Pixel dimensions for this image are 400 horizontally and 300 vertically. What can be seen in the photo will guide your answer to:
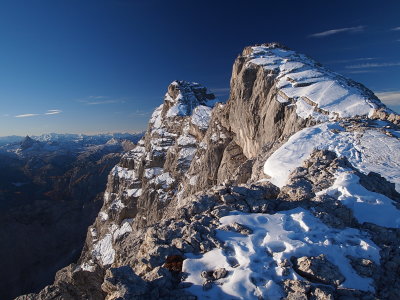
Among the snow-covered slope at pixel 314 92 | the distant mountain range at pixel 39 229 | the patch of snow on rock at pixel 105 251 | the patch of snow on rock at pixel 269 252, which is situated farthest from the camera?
the distant mountain range at pixel 39 229

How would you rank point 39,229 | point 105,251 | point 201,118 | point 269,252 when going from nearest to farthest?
point 269,252 → point 105,251 → point 201,118 → point 39,229

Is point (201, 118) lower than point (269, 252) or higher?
higher

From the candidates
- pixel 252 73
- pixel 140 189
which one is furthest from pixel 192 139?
pixel 252 73

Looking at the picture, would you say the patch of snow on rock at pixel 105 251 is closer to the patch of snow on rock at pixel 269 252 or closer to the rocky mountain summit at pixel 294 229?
the rocky mountain summit at pixel 294 229

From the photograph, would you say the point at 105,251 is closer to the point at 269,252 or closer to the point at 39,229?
the point at 269,252

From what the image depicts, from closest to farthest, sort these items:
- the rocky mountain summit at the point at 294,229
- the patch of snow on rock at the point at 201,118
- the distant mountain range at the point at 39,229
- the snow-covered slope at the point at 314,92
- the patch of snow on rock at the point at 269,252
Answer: the patch of snow on rock at the point at 269,252 → the rocky mountain summit at the point at 294,229 → the snow-covered slope at the point at 314,92 → the patch of snow on rock at the point at 201,118 → the distant mountain range at the point at 39,229

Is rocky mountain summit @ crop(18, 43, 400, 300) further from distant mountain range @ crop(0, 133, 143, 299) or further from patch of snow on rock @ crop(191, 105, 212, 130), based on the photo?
distant mountain range @ crop(0, 133, 143, 299)

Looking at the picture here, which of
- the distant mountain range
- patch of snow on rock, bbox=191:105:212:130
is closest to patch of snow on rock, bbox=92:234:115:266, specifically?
patch of snow on rock, bbox=191:105:212:130

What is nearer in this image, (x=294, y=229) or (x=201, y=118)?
(x=294, y=229)

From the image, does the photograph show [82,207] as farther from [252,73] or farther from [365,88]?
[365,88]

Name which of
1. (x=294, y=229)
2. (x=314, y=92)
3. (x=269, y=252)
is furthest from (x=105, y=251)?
(x=269, y=252)

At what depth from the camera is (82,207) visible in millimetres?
138875

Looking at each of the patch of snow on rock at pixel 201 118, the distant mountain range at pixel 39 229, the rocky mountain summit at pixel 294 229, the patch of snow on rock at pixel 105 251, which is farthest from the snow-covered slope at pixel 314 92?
the distant mountain range at pixel 39 229

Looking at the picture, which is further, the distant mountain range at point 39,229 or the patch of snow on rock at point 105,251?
the distant mountain range at point 39,229
